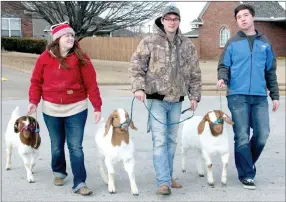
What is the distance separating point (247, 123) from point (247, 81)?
51 centimetres

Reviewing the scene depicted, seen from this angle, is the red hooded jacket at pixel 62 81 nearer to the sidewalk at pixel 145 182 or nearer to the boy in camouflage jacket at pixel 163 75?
the boy in camouflage jacket at pixel 163 75

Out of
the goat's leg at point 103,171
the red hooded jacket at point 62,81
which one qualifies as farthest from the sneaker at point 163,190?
the red hooded jacket at point 62,81

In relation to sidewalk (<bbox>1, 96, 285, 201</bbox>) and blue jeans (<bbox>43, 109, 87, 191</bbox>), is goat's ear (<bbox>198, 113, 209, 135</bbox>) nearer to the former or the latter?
sidewalk (<bbox>1, 96, 285, 201</bbox>)

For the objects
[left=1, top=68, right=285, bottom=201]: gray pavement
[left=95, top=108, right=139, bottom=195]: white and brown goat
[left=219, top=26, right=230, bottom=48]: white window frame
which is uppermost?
[left=219, top=26, right=230, bottom=48]: white window frame

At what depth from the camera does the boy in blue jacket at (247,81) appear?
5215 millimetres

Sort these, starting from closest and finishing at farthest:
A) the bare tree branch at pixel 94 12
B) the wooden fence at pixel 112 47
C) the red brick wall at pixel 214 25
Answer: the bare tree branch at pixel 94 12, the wooden fence at pixel 112 47, the red brick wall at pixel 214 25

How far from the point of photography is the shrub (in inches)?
1382

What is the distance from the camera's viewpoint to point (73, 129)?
5012 mm

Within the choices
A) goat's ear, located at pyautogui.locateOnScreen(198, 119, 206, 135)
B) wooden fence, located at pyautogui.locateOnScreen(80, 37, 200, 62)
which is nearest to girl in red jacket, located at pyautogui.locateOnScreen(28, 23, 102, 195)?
goat's ear, located at pyautogui.locateOnScreen(198, 119, 206, 135)

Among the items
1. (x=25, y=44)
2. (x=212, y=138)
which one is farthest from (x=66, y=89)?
(x=25, y=44)

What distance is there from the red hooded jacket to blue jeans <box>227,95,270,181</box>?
5.41 feet

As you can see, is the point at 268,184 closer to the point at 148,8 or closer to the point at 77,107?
the point at 77,107

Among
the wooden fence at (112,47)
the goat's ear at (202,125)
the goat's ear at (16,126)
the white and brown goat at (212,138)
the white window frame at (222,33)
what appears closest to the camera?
the white and brown goat at (212,138)

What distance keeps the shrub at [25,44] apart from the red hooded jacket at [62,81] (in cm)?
3093
